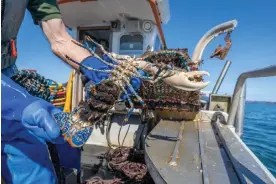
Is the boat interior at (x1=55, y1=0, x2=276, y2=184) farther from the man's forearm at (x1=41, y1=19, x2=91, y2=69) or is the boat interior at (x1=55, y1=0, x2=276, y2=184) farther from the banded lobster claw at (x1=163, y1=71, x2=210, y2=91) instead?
the man's forearm at (x1=41, y1=19, x2=91, y2=69)

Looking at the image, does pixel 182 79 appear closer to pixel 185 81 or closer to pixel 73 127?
pixel 185 81

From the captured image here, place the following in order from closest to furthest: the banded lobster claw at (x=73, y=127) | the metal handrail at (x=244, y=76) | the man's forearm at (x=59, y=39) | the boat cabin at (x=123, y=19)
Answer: the metal handrail at (x=244, y=76), the banded lobster claw at (x=73, y=127), the man's forearm at (x=59, y=39), the boat cabin at (x=123, y=19)

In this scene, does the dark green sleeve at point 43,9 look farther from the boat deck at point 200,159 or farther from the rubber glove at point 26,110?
the boat deck at point 200,159

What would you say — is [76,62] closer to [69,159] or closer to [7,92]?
[7,92]

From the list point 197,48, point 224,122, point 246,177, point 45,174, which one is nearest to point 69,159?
point 45,174

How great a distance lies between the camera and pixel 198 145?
190 centimetres

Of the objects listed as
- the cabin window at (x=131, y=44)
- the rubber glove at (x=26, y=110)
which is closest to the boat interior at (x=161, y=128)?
the cabin window at (x=131, y=44)

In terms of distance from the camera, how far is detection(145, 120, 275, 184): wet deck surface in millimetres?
1283

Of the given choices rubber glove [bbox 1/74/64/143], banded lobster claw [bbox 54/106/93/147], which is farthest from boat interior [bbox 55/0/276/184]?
rubber glove [bbox 1/74/64/143]

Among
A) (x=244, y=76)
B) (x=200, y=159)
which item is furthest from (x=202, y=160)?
(x=244, y=76)

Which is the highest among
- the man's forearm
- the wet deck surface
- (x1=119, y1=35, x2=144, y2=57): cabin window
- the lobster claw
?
(x1=119, y1=35, x2=144, y2=57): cabin window

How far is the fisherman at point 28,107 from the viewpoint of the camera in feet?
3.74

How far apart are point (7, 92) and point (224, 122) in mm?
2601

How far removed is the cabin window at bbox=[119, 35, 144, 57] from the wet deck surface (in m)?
2.86
